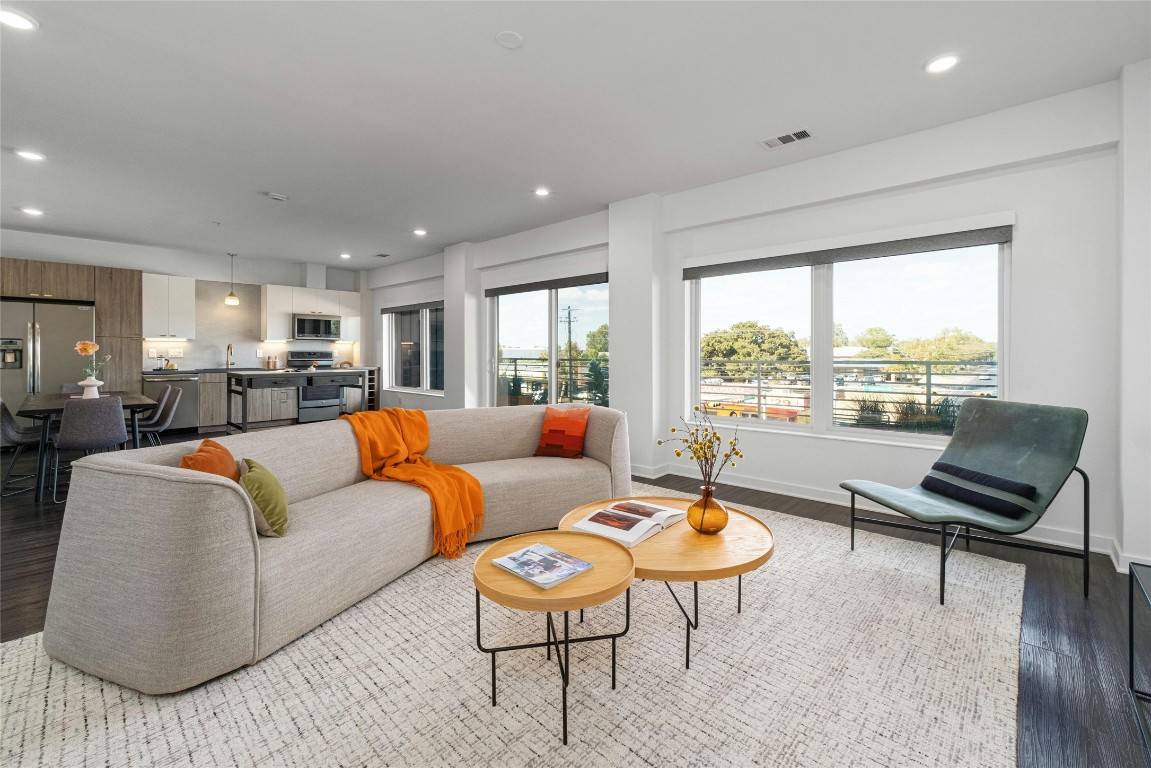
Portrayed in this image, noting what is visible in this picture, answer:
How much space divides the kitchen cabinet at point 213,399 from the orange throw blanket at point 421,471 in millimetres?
5423

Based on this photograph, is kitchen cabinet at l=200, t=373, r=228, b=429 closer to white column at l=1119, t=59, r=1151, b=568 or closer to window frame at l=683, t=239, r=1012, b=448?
window frame at l=683, t=239, r=1012, b=448

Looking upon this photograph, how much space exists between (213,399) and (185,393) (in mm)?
340

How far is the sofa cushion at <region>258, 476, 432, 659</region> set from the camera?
1.98 metres

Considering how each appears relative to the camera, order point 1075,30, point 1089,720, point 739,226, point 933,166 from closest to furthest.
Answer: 1. point 1089,720
2. point 1075,30
3. point 933,166
4. point 739,226

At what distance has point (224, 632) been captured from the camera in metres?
1.79

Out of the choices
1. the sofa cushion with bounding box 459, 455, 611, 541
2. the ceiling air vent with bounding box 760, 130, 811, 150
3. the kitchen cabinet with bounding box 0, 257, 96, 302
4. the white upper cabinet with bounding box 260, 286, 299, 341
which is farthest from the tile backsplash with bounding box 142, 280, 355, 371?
the ceiling air vent with bounding box 760, 130, 811, 150

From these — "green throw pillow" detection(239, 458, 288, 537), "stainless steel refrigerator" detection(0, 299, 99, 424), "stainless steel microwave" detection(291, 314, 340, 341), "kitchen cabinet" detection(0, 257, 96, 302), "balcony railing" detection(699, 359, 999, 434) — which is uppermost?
"kitchen cabinet" detection(0, 257, 96, 302)

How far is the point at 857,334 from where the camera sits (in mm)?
3973

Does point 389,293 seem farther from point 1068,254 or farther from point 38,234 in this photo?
point 1068,254

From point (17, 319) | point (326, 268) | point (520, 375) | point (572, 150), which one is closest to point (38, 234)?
point (17, 319)

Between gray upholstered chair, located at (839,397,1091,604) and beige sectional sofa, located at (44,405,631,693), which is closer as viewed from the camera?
beige sectional sofa, located at (44,405,631,693)

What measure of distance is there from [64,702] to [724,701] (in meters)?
2.24

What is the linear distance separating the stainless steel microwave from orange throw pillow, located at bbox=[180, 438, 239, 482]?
6.31m

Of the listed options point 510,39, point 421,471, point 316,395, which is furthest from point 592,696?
point 316,395
